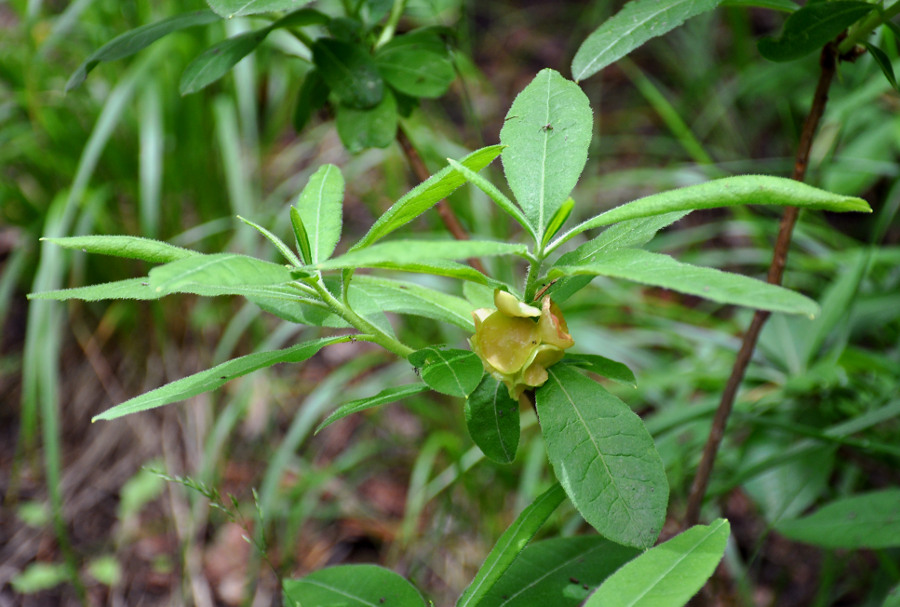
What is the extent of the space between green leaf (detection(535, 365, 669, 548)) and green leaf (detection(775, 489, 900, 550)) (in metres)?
0.40

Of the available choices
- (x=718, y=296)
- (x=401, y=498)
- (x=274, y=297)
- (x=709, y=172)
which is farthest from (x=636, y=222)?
(x=709, y=172)

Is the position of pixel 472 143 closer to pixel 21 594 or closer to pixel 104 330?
pixel 104 330

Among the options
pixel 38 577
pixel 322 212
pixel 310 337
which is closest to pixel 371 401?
pixel 322 212

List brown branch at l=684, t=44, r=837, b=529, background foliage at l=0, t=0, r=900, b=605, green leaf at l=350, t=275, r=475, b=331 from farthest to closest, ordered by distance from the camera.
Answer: background foliage at l=0, t=0, r=900, b=605 < brown branch at l=684, t=44, r=837, b=529 < green leaf at l=350, t=275, r=475, b=331

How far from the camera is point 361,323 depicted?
0.56m

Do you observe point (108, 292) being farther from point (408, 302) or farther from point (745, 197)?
point (745, 197)

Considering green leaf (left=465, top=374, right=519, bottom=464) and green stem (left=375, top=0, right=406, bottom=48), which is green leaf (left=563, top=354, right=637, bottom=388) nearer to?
green leaf (left=465, top=374, right=519, bottom=464)

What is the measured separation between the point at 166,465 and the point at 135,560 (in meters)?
0.27

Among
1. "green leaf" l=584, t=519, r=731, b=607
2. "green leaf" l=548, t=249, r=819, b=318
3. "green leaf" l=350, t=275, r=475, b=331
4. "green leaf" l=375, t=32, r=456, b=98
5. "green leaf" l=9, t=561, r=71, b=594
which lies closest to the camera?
"green leaf" l=548, t=249, r=819, b=318

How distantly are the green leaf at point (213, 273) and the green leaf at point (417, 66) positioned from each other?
0.43 metres

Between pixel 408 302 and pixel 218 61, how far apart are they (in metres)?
0.36

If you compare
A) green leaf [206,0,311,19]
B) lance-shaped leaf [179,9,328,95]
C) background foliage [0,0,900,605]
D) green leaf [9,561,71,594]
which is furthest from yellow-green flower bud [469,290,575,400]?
green leaf [9,561,71,594]

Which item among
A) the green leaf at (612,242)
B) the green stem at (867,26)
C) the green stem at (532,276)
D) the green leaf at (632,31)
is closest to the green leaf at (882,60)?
the green stem at (867,26)

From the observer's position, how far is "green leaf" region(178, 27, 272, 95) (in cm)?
74
